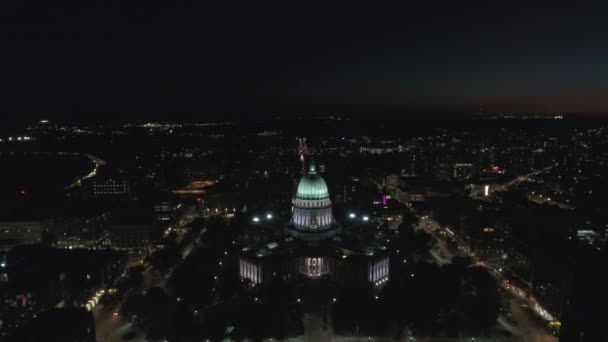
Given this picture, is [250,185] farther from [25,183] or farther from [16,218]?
[25,183]

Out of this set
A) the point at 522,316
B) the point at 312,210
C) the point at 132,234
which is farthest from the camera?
the point at 132,234

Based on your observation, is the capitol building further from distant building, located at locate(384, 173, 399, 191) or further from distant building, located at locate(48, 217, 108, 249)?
distant building, located at locate(384, 173, 399, 191)

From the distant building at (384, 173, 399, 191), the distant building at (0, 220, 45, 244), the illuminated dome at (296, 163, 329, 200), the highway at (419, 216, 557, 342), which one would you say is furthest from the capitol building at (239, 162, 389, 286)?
the distant building at (384, 173, 399, 191)

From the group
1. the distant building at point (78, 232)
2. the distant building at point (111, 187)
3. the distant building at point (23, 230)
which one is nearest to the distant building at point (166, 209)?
the distant building at point (78, 232)

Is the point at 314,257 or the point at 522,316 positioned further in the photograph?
the point at 314,257

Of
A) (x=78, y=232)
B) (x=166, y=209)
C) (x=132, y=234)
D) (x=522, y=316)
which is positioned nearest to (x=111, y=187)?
(x=166, y=209)

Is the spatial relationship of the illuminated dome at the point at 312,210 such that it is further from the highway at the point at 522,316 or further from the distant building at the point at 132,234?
the highway at the point at 522,316

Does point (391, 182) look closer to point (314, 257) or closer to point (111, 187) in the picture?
point (314, 257)

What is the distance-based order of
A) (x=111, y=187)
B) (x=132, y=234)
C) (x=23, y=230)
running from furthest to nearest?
(x=111, y=187) → (x=23, y=230) → (x=132, y=234)

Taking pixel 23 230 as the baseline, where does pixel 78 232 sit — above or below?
above
